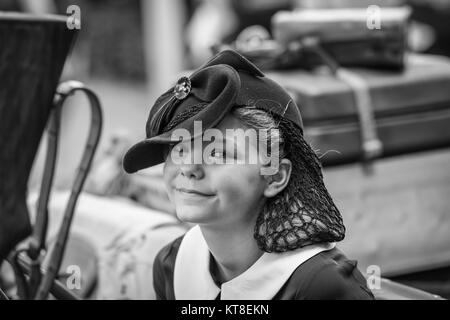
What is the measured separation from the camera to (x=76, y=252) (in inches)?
85.4

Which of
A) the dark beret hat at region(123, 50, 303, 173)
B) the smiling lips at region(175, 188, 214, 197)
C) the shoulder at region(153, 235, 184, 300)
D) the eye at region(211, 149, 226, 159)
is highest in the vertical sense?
the dark beret hat at region(123, 50, 303, 173)

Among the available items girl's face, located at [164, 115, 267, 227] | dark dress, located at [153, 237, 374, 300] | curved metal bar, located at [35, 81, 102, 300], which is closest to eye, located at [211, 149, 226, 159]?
girl's face, located at [164, 115, 267, 227]

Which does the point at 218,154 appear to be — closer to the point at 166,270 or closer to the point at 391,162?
the point at 166,270

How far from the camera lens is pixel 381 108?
2.35 meters

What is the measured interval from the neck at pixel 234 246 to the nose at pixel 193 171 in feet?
0.34

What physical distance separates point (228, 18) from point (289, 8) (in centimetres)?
62

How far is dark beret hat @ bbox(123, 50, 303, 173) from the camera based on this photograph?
49.4 inches

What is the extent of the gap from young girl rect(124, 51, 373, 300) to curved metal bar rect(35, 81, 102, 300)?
374 millimetres

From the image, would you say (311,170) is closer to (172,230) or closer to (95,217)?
(172,230)

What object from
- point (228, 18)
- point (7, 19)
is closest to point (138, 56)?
point (228, 18)

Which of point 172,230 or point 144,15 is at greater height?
point 144,15

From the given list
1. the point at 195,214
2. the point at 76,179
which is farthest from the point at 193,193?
the point at 76,179

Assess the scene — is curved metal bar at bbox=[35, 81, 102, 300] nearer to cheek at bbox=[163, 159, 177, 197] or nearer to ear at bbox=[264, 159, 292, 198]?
cheek at bbox=[163, 159, 177, 197]

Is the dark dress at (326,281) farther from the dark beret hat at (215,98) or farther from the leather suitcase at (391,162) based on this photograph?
the leather suitcase at (391,162)
